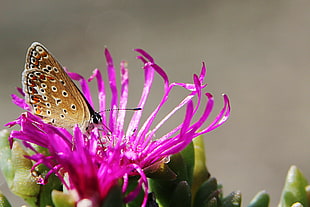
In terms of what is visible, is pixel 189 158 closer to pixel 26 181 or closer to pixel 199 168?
pixel 199 168

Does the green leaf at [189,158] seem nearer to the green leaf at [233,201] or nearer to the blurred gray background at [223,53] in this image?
the green leaf at [233,201]

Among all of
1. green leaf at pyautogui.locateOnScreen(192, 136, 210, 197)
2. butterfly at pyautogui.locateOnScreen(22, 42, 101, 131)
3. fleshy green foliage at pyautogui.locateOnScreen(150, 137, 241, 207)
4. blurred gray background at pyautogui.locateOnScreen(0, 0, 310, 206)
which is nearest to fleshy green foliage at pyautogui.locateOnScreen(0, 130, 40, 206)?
butterfly at pyautogui.locateOnScreen(22, 42, 101, 131)

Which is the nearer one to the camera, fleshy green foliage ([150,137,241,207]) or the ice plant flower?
the ice plant flower

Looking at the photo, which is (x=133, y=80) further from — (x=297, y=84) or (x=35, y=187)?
(x=35, y=187)

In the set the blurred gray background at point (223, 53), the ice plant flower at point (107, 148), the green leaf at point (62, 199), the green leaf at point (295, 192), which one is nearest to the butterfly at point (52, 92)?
the ice plant flower at point (107, 148)

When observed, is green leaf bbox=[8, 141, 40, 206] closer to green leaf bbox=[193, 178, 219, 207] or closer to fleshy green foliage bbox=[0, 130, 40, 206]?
fleshy green foliage bbox=[0, 130, 40, 206]
